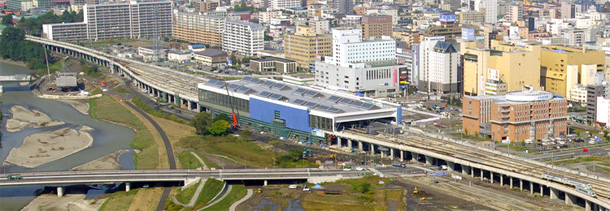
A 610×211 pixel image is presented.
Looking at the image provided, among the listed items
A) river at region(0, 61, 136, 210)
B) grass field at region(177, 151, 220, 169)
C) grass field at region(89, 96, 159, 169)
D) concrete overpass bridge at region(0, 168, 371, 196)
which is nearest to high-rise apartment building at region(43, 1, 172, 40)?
river at region(0, 61, 136, 210)

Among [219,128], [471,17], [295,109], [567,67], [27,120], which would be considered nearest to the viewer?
[295,109]

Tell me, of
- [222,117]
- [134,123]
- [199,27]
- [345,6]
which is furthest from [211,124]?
[345,6]

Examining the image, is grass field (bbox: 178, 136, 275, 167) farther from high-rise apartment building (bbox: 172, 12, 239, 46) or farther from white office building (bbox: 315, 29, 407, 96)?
high-rise apartment building (bbox: 172, 12, 239, 46)

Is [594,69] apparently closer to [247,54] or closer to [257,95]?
[257,95]

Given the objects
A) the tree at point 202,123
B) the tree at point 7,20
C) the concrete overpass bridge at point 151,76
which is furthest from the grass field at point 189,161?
the tree at point 7,20

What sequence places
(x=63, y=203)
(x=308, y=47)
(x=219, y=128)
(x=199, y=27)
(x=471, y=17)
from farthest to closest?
(x=471, y=17) < (x=199, y=27) < (x=308, y=47) < (x=219, y=128) < (x=63, y=203)

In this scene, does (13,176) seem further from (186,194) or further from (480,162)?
(480,162)
